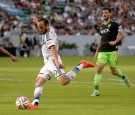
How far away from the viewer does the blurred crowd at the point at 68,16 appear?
5566 cm

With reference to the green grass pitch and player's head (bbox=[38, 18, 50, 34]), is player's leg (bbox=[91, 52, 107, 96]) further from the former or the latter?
player's head (bbox=[38, 18, 50, 34])

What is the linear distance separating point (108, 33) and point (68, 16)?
3765 centimetres

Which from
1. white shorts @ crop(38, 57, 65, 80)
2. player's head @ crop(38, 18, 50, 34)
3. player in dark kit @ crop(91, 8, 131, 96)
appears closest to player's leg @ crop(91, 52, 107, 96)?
player in dark kit @ crop(91, 8, 131, 96)

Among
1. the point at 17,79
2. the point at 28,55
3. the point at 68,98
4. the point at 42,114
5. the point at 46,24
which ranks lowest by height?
the point at 28,55

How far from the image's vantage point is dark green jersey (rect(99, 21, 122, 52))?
20156 millimetres

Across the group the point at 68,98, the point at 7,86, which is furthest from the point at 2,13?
the point at 68,98

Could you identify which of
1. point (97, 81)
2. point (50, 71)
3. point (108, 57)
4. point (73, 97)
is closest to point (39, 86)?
point (50, 71)

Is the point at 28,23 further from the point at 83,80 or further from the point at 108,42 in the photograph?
the point at 108,42

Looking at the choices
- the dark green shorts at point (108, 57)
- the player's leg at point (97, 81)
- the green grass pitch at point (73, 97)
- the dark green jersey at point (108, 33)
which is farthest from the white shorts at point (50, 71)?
the dark green jersey at point (108, 33)

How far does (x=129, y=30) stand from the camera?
57.8m

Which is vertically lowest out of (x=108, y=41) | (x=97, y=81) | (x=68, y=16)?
(x=68, y=16)

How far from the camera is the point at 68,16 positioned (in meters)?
57.8

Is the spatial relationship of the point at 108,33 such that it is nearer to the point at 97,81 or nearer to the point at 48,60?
the point at 97,81

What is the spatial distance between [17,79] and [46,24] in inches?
442
